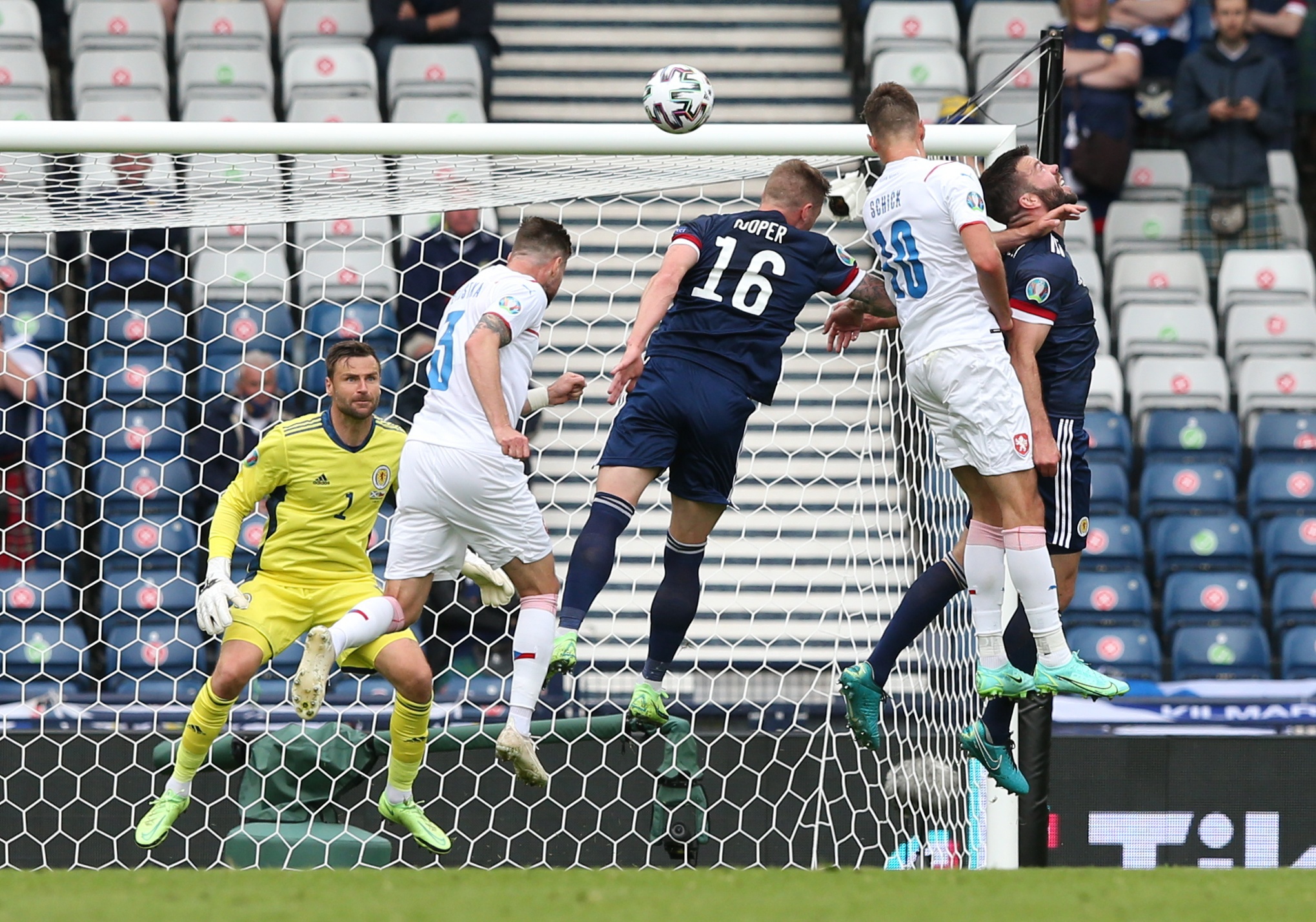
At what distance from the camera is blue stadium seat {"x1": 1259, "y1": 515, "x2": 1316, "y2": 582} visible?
8.90 metres

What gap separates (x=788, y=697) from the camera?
23.9ft

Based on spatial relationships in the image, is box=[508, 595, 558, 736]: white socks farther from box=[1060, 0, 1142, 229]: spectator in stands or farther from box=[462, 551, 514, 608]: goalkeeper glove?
box=[1060, 0, 1142, 229]: spectator in stands

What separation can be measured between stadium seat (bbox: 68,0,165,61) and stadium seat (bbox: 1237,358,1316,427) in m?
6.96

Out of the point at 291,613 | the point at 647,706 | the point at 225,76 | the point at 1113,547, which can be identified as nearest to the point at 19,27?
Result: the point at 225,76

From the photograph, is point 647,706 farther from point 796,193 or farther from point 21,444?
point 21,444

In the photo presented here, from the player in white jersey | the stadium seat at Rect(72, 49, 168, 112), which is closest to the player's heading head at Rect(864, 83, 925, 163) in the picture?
the player in white jersey

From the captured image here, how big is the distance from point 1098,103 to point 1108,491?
2695 millimetres

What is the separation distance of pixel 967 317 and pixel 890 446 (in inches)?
121

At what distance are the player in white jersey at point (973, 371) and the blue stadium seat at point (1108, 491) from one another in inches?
147

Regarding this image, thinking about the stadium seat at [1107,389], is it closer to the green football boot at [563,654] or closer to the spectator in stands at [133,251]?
the green football boot at [563,654]

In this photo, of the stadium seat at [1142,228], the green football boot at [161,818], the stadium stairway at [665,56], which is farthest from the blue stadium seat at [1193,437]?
the green football boot at [161,818]

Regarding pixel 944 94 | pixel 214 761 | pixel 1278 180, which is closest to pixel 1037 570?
pixel 214 761

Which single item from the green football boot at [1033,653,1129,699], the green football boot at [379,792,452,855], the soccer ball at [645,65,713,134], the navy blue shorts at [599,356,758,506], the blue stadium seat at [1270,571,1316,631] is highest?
the soccer ball at [645,65,713,134]

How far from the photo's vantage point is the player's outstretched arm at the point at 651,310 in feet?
17.0
